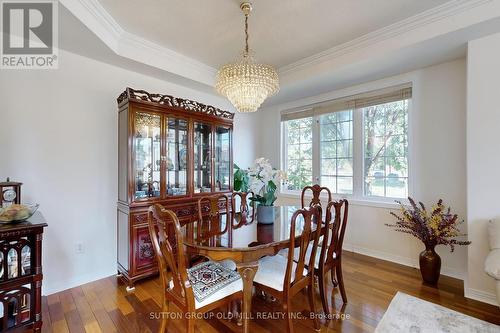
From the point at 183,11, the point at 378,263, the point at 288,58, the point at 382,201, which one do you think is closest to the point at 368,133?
the point at 382,201

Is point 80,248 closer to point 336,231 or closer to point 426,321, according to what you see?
point 336,231

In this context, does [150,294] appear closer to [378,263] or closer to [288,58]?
[378,263]

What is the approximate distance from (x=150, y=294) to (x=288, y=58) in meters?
3.22

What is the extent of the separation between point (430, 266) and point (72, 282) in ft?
12.4

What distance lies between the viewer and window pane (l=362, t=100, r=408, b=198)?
10.0 ft

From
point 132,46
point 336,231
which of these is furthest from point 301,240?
point 132,46

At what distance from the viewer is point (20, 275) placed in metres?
Answer: 1.63

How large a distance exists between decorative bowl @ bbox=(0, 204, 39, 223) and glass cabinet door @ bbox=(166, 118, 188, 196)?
4.17 ft

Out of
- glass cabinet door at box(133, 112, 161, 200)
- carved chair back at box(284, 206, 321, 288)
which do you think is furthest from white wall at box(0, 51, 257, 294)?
carved chair back at box(284, 206, 321, 288)

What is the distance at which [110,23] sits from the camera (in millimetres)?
2254

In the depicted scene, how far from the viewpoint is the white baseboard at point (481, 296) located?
211cm

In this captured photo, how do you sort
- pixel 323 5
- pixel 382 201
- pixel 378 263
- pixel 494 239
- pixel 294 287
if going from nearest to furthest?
pixel 294 287 → pixel 494 239 → pixel 323 5 → pixel 378 263 → pixel 382 201

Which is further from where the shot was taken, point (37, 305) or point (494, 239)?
point (494, 239)

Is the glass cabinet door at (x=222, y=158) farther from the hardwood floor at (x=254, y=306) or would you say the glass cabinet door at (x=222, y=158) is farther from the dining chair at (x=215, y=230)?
the hardwood floor at (x=254, y=306)
